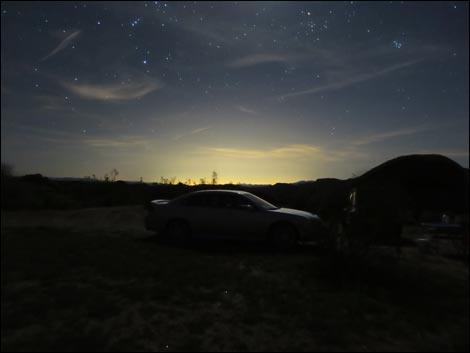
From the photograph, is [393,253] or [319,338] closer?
[319,338]

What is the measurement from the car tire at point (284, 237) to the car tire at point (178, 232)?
2137mm

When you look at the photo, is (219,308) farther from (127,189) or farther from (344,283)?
(127,189)

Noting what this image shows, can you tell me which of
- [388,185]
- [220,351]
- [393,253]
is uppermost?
[388,185]

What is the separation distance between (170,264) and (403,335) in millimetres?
4176

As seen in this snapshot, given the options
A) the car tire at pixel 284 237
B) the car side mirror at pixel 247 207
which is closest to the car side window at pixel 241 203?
the car side mirror at pixel 247 207

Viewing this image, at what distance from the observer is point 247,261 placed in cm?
729

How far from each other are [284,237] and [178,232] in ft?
8.74

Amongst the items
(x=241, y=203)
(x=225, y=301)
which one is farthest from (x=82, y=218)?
(x=225, y=301)

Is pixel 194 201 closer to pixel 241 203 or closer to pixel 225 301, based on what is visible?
pixel 241 203

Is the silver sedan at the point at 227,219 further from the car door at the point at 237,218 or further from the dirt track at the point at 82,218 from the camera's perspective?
the dirt track at the point at 82,218

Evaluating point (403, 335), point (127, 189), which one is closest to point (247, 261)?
point (403, 335)

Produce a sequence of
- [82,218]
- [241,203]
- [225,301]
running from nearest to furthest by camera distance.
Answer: [225,301]
[241,203]
[82,218]

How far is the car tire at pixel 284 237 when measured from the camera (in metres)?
8.54

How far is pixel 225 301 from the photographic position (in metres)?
4.93
